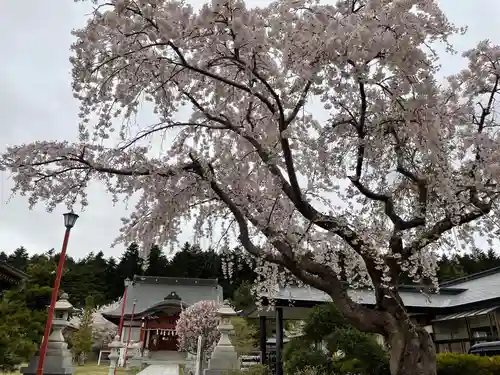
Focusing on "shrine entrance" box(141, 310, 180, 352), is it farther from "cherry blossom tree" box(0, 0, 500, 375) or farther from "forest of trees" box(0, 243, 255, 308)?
"cherry blossom tree" box(0, 0, 500, 375)

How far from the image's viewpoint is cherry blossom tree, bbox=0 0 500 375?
11.8ft

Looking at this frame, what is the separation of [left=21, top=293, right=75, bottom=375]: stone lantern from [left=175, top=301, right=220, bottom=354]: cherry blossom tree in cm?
777

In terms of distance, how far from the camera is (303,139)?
4605 millimetres

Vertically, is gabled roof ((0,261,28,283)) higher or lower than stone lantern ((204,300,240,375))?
higher

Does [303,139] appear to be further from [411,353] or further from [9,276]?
[9,276]

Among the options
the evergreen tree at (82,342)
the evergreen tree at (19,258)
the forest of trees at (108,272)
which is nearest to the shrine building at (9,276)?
the evergreen tree at (82,342)

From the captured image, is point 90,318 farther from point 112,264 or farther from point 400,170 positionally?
point 400,170

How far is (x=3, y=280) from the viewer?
39.9 ft

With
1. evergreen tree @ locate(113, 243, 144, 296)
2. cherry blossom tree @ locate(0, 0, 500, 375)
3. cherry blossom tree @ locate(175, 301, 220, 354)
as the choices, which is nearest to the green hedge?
cherry blossom tree @ locate(0, 0, 500, 375)

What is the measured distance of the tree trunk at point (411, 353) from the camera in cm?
369

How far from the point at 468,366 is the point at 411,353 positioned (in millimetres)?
3964

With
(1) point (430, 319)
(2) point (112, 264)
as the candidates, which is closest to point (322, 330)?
(1) point (430, 319)

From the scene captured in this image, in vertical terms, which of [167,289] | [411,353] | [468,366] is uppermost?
[167,289]

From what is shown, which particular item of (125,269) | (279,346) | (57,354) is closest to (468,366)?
(279,346)
